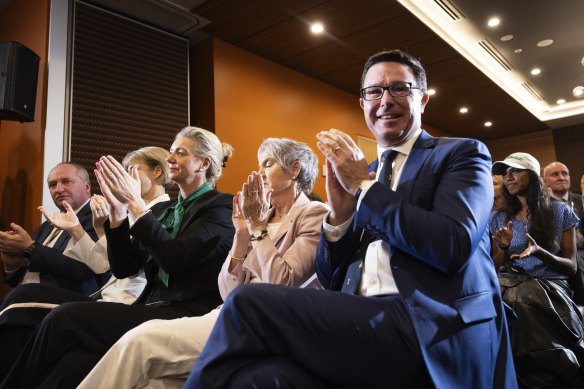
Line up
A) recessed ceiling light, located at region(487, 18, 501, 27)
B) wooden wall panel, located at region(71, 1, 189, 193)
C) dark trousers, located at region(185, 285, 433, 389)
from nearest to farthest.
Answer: dark trousers, located at region(185, 285, 433, 389)
wooden wall panel, located at region(71, 1, 189, 193)
recessed ceiling light, located at region(487, 18, 501, 27)

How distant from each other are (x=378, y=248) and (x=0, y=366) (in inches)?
60.5

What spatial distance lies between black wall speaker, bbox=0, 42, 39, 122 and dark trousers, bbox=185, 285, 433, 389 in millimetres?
3288

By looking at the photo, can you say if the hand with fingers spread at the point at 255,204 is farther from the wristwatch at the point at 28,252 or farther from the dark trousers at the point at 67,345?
the wristwatch at the point at 28,252

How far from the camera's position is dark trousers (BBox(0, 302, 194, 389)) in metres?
1.50

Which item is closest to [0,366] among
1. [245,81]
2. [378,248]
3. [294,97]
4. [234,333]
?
[234,333]

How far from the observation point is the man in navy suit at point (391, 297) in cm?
89

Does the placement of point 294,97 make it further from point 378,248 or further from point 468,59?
point 378,248

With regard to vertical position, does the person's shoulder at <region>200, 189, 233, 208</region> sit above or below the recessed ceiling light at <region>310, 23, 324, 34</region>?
below

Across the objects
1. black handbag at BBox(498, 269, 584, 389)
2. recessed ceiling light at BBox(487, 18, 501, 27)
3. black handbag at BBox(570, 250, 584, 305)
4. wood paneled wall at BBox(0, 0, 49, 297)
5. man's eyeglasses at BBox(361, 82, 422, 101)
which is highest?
recessed ceiling light at BBox(487, 18, 501, 27)

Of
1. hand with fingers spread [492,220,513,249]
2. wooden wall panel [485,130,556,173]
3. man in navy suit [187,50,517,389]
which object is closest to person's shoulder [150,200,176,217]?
man in navy suit [187,50,517,389]

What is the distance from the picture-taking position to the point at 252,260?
1.62 meters

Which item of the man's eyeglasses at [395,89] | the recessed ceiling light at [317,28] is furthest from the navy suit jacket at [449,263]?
the recessed ceiling light at [317,28]

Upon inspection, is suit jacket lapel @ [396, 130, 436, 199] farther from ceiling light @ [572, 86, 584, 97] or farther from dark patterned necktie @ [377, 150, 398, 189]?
ceiling light @ [572, 86, 584, 97]

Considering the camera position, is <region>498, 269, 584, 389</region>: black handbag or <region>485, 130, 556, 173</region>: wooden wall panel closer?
A: <region>498, 269, 584, 389</region>: black handbag
